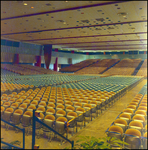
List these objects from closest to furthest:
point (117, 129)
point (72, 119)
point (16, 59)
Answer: point (117, 129), point (72, 119), point (16, 59)

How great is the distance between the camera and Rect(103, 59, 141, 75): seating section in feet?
124

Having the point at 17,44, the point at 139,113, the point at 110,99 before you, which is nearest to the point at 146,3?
the point at 110,99

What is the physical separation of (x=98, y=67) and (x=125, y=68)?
283 inches

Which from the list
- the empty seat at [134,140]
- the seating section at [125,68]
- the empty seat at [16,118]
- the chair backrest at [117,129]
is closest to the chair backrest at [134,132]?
the empty seat at [134,140]

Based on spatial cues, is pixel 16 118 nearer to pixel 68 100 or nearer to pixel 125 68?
pixel 68 100

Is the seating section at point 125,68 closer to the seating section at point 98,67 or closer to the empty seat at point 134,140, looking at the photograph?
the seating section at point 98,67

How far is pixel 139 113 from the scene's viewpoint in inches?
259

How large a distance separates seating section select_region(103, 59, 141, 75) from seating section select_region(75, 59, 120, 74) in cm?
224

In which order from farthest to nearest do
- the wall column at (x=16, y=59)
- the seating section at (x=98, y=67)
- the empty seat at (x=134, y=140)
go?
A: the seating section at (x=98, y=67), the wall column at (x=16, y=59), the empty seat at (x=134, y=140)

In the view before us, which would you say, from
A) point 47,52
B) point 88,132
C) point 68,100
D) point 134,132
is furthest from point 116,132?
point 47,52

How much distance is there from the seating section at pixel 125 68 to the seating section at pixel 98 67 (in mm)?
2235

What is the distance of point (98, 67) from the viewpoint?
44156 mm

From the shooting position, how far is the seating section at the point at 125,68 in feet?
124

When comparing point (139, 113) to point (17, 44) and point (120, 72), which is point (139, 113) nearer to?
point (17, 44)
